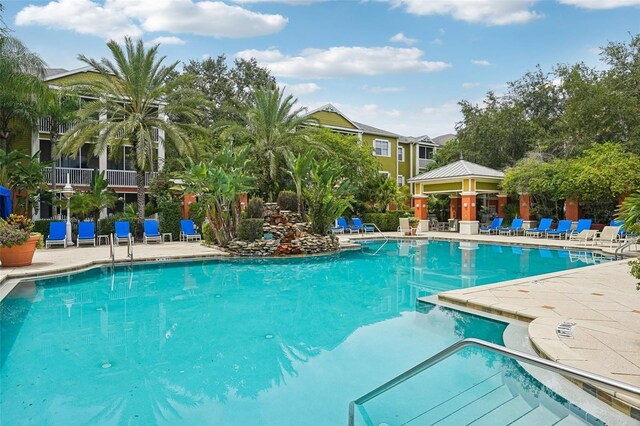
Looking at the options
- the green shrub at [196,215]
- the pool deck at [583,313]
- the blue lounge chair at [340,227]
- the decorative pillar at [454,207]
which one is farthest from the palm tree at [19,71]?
the decorative pillar at [454,207]

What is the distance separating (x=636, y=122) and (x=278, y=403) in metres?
29.6

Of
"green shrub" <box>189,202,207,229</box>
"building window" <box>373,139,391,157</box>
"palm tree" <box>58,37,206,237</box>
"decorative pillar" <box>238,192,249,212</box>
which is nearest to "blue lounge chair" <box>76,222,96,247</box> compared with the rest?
"palm tree" <box>58,37,206,237</box>

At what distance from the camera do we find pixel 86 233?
18672 mm

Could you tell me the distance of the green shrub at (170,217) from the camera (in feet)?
70.2

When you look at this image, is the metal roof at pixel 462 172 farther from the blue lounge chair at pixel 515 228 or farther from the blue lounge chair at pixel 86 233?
the blue lounge chair at pixel 86 233

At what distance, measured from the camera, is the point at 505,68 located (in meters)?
32.1

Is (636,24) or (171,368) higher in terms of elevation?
(636,24)

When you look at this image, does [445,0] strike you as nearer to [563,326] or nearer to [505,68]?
[563,326]

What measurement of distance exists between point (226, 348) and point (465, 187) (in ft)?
76.1

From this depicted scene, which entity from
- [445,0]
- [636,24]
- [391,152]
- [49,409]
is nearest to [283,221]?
[445,0]

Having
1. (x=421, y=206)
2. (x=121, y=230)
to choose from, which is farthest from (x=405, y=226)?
(x=121, y=230)

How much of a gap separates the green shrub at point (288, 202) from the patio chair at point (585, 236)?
13.0m

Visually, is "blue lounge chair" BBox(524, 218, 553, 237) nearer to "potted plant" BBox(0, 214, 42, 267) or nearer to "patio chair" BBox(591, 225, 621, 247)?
"patio chair" BBox(591, 225, 621, 247)

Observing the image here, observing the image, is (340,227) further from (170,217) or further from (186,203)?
(170,217)
